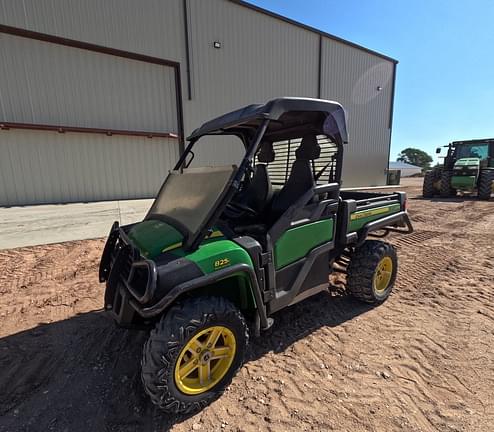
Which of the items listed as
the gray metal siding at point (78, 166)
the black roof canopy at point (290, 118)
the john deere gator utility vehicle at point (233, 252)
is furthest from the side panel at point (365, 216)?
the gray metal siding at point (78, 166)

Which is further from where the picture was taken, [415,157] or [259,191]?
[415,157]

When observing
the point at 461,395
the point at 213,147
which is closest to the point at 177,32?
the point at 213,147

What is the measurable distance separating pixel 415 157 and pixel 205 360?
90.7 meters

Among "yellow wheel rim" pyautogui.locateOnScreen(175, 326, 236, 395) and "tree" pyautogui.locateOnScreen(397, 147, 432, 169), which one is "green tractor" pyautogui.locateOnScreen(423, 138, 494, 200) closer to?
"yellow wheel rim" pyautogui.locateOnScreen(175, 326, 236, 395)

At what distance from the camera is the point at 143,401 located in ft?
5.89

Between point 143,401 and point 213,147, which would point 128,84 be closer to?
point 213,147

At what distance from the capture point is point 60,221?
6.62 meters

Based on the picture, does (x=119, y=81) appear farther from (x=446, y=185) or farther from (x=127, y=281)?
(x=446, y=185)

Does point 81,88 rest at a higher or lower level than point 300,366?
higher

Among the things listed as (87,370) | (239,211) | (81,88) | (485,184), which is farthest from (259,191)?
(485,184)

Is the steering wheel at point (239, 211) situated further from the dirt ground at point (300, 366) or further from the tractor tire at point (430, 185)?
the tractor tire at point (430, 185)

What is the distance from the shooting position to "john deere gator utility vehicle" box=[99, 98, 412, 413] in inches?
63.4

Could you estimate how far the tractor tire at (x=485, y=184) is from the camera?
10.3 metres

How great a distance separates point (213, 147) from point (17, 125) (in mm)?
6506
